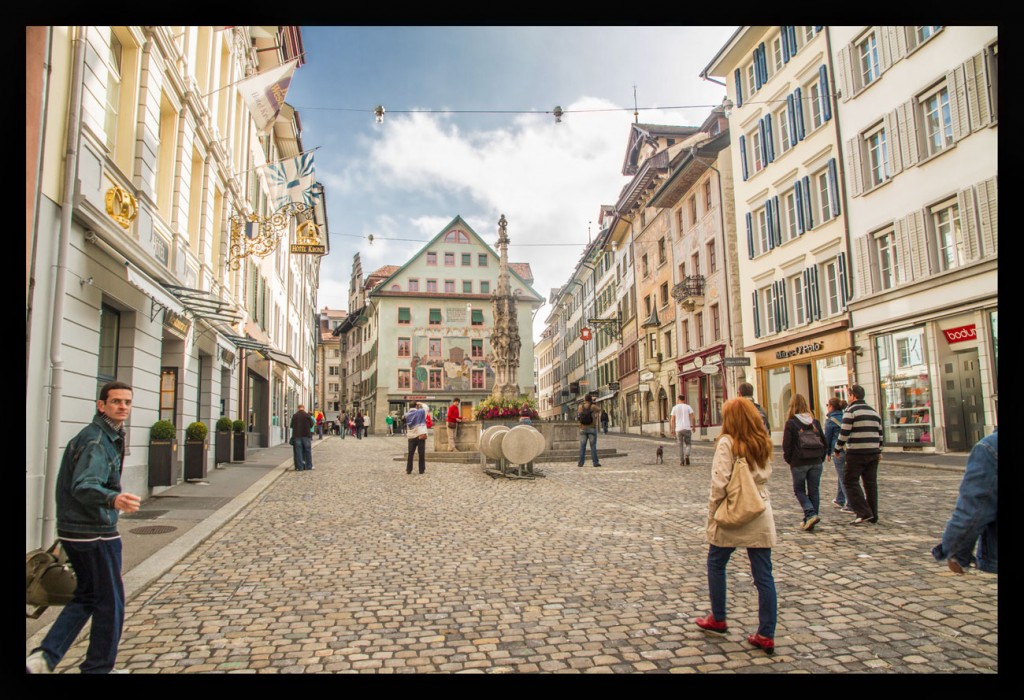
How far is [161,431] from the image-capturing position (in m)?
12.6

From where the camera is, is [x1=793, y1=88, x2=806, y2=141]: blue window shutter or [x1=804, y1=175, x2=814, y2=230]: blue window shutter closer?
[x1=804, y1=175, x2=814, y2=230]: blue window shutter

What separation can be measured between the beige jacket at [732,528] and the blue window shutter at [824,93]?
75.9 feet

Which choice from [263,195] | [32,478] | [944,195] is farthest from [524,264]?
[32,478]

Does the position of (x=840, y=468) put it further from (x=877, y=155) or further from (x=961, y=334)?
→ (x=877, y=155)

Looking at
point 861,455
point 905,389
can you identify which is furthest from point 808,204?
point 861,455

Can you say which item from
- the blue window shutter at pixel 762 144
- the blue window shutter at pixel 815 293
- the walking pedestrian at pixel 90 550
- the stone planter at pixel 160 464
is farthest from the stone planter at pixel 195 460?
the blue window shutter at pixel 762 144

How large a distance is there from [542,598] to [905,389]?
1827 centimetres

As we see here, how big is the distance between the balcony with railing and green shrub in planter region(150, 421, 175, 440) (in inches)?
1081

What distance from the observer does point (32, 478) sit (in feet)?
26.0

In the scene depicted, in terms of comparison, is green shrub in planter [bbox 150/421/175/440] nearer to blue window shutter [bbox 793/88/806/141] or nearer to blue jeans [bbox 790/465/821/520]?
blue jeans [bbox 790/465/821/520]

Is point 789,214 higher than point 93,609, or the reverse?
point 789,214

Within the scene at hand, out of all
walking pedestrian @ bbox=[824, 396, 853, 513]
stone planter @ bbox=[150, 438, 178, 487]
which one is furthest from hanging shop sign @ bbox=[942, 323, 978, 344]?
stone planter @ bbox=[150, 438, 178, 487]

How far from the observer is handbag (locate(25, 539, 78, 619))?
155 inches

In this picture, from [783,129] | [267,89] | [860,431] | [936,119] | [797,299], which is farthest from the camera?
[783,129]
